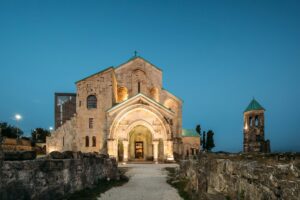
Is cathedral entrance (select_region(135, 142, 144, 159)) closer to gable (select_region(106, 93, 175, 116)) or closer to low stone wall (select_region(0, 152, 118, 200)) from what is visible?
gable (select_region(106, 93, 175, 116))

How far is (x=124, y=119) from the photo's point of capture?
32844 millimetres

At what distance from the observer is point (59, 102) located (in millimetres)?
47625

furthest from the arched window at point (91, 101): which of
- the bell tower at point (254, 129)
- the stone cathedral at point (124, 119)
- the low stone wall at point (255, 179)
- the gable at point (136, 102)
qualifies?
the low stone wall at point (255, 179)

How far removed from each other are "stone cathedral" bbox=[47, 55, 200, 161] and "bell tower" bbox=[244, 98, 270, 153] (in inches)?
337

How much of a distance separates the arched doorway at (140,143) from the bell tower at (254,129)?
15.0 metres

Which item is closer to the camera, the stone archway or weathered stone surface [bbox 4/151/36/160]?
weathered stone surface [bbox 4/151/36/160]

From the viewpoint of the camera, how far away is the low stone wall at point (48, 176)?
6957 mm

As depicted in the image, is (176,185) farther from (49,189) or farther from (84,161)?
(49,189)

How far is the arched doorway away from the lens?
35.6 m

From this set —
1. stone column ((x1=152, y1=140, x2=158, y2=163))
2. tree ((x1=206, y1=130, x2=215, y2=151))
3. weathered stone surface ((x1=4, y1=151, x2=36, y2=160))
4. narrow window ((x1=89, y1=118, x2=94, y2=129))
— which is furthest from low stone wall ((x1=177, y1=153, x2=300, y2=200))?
tree ((x1=206, y1=130, x2=215, y2=151))

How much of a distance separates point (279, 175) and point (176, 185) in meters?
12.0

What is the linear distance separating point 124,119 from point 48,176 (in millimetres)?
23978

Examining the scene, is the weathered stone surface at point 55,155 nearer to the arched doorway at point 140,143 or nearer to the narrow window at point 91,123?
the arched doorway at point 140,143

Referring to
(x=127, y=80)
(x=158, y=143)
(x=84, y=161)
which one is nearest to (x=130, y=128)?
(x=158, y=143)
